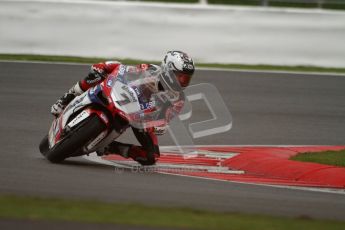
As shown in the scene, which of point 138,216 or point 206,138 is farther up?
point 206,138

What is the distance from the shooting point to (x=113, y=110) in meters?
8.89

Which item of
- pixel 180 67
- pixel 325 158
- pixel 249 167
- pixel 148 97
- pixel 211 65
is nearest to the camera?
pixel 180 67

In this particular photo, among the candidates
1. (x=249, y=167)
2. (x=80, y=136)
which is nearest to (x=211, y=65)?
(x=249, y=167)

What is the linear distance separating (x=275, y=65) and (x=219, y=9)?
158cm

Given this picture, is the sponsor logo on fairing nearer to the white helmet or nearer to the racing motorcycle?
the racing motorcycle

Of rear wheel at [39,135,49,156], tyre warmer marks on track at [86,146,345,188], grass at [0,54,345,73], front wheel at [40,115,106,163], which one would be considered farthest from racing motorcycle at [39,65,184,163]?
grass at [0,54,345,73]

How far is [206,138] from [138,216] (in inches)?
196

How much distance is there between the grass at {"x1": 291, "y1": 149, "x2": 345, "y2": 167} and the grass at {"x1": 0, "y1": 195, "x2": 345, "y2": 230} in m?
2.78

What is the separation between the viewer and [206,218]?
661 cm

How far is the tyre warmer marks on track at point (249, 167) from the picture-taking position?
352 inches

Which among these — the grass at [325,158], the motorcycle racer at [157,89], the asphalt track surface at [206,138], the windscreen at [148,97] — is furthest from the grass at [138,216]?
the grass at [325,158]

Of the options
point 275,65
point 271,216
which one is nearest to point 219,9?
point 275,65

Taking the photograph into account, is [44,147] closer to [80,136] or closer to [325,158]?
[80,136]

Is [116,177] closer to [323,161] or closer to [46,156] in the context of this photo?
[46,156]
